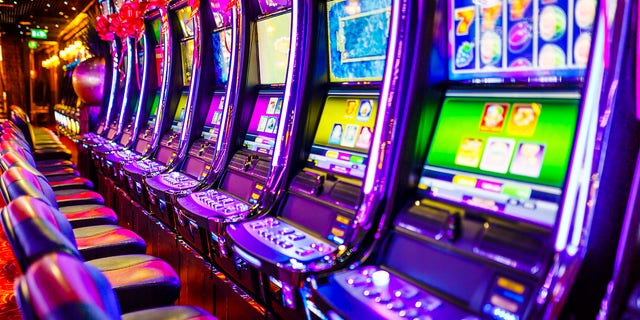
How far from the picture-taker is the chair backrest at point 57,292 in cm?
98

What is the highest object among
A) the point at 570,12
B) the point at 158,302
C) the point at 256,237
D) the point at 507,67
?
the point at 570,12

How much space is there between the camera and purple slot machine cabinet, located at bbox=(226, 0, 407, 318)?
1.90m

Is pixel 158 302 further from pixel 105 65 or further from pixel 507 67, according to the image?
pixel 105 65

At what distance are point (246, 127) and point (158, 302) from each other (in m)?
1.22

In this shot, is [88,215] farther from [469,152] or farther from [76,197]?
[469,152]

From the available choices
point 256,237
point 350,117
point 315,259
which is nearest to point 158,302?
point 256,237

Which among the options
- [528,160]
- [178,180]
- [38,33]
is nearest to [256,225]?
[528,160]

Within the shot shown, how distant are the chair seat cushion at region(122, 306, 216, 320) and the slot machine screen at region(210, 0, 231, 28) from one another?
6.56 feet

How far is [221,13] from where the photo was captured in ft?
12.1

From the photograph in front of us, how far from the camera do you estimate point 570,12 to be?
1.52m

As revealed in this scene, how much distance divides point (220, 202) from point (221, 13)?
58.7 inches

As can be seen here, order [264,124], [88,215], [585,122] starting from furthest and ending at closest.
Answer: [88,215]
[264,124]
[585,122]

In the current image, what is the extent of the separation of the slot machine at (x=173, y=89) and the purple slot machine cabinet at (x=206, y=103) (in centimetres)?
24

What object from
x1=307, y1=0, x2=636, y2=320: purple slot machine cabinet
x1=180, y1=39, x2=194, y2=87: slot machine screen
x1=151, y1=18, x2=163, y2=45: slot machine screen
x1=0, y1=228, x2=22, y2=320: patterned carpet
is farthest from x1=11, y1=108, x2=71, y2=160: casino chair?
x1=307, y1=0, x2=636, y2=320: purple slot machine cabinet
